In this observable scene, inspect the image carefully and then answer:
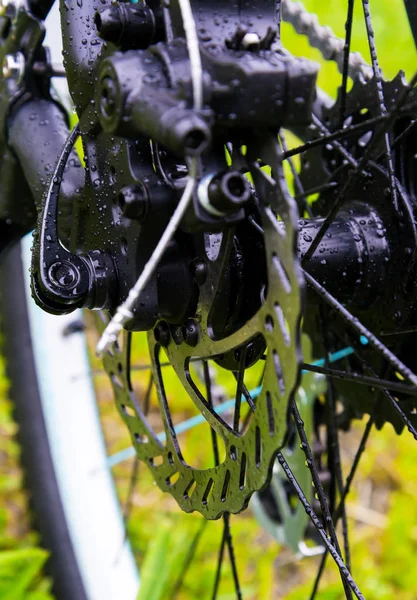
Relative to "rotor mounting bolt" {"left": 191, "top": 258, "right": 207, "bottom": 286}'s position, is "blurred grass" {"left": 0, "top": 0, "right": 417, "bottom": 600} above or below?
below

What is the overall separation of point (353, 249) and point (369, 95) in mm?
153

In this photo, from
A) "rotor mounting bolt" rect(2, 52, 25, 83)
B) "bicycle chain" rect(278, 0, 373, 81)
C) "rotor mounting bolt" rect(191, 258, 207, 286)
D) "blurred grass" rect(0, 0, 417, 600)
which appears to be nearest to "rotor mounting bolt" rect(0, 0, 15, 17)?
"rotor mounting bolt" rect(2, 52, 25, 83)

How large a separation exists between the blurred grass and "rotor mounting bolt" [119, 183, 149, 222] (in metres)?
0.54

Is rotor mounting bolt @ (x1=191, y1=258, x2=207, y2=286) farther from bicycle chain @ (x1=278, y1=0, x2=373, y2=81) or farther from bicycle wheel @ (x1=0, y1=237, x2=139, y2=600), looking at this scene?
bicycle wheel @ (x1=0, y1=237, x2=139, y2=600)

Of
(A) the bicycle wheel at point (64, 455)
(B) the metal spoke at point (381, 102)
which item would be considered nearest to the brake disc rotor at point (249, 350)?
(B) the metal spoke at point (381, 102)

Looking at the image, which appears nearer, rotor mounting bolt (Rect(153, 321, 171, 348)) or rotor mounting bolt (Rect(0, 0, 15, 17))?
rotor mounting bolt (Rect(153, 321, 171, 348))

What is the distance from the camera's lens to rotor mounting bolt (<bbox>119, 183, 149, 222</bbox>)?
485mm

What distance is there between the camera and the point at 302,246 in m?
0.59

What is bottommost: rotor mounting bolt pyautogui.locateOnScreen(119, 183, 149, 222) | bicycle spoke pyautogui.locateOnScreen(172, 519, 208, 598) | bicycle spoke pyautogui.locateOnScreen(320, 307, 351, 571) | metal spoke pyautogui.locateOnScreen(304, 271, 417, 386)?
bicycle spoke pyautogui.locateOnScreen(172, 519, 208, 598)

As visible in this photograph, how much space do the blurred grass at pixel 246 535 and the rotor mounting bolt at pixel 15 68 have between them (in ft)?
1.76

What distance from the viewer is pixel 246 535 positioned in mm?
1275

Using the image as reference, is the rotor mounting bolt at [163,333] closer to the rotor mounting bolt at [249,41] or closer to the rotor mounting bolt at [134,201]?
the rotor mounting bolt at [134,201]

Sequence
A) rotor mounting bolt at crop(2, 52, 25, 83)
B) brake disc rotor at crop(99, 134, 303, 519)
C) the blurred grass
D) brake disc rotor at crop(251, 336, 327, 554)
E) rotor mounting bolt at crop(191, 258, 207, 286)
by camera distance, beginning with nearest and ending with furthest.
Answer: brake disc rotor at crop(99, 134, 303, 519), rotor mounting bolt at crop(191, 258, 207, 286), rotor mounting bolt at crop(2, 52, 25, 83), brake disc rotor at crop(251, 336, 327, 554), the blurred grass

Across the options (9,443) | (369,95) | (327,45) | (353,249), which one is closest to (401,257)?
(353,249)
